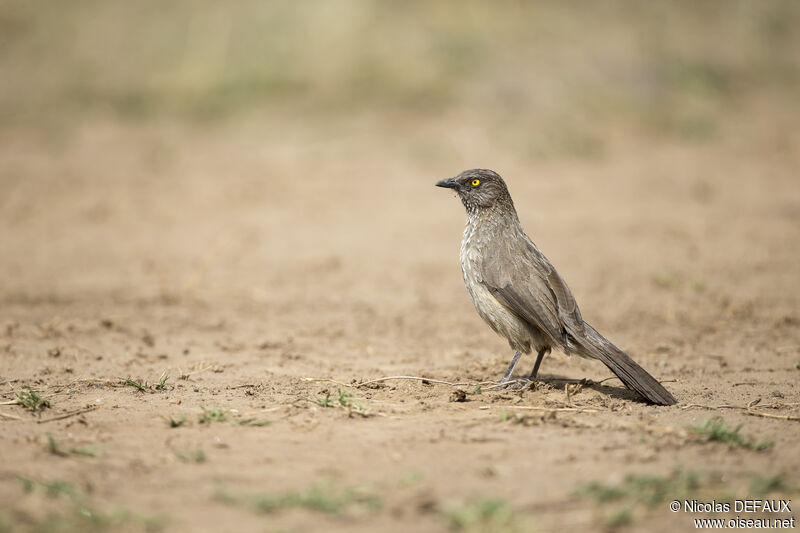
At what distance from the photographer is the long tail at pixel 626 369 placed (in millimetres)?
4879

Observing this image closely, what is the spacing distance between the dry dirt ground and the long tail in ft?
0.61

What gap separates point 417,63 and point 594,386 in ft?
34.4

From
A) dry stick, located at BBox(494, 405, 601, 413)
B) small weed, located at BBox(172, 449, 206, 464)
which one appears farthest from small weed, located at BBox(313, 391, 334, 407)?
dry stick, located at BBox(494, 405, 601, 413)

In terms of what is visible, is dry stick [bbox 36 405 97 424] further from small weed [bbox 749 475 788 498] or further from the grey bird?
small weed [bbox 749 475 788 498]

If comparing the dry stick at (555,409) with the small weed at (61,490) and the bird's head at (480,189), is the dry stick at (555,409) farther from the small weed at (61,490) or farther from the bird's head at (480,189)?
the small weed at (61,490)

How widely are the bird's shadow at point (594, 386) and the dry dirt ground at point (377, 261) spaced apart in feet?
0.11

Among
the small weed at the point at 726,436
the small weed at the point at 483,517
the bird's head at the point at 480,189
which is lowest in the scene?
the small weed at the point at 483,517

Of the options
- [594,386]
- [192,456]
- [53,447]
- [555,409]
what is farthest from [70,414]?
[594,386]

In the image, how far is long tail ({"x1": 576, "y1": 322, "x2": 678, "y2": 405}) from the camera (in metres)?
4.88

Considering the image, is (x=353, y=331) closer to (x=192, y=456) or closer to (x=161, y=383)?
(x=161, y=383)

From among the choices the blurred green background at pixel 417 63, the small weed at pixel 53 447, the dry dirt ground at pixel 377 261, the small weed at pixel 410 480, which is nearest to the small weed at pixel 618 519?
the dry dirt ground at pixel 377 261

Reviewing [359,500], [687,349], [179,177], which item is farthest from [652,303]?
[179,177]

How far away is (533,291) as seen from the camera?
208 inches

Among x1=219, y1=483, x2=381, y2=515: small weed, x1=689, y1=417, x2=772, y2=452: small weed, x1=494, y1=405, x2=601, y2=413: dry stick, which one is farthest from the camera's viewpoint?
x1=494, y1=405, x2=601, y2=413: dry stick
